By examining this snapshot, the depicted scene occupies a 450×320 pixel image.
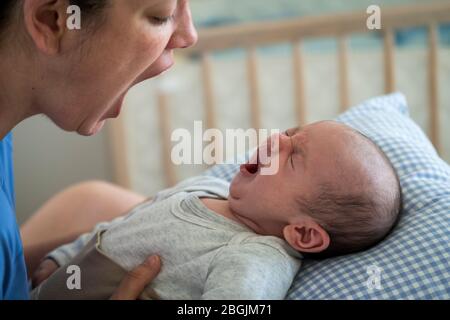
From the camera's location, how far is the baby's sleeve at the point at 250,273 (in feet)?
2.80

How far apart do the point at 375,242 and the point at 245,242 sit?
0.70 ft

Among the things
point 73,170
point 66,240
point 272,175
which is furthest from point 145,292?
point 73,170

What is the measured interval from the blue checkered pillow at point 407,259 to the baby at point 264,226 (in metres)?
0.03

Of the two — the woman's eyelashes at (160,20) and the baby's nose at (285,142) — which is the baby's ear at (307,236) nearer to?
the baby's nose at (285,142)

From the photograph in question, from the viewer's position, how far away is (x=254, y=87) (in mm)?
1938

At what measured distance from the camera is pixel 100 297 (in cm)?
106

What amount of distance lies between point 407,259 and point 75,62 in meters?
0.59

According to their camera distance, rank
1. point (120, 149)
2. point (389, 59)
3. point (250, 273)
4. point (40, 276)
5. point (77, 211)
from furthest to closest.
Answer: point (120, 149) → point (389, 59) → point (77, 211) → point (40, 276) → point (250, 273)

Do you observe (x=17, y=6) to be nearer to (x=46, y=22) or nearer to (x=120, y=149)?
(x=46, y=22)

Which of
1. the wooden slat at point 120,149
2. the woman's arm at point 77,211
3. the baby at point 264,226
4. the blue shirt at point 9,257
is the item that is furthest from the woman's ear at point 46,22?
the wooden slat at point 120,149

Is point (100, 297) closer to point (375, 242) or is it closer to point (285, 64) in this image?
point (375, 242)

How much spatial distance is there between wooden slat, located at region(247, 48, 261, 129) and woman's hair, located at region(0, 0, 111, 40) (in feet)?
3.45

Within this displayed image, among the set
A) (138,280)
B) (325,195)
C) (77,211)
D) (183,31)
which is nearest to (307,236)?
(325,195)

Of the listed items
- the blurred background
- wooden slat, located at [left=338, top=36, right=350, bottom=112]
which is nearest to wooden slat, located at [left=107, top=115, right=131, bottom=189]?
the blurred background
